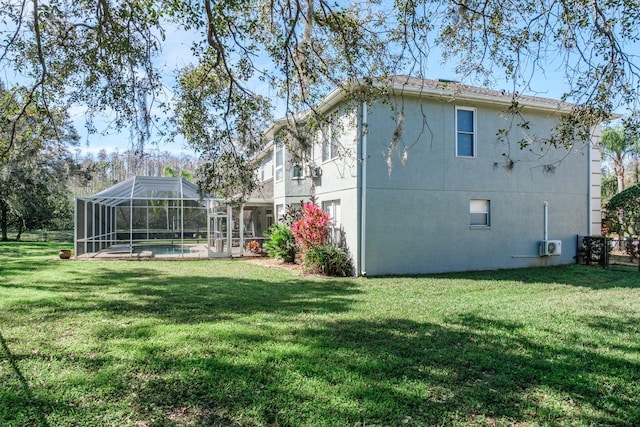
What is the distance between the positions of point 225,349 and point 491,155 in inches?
459

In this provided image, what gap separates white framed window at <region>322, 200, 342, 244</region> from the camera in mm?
13336

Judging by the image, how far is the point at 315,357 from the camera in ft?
16.1

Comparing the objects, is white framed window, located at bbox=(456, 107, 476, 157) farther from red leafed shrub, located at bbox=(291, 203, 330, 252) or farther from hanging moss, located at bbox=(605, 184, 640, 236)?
hanging moss, located at bbox=(605, 184, 640, 236)

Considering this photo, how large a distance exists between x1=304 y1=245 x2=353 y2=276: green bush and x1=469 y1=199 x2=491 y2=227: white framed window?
4528 millimetres

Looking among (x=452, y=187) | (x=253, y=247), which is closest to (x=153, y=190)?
(x=253, y=247)

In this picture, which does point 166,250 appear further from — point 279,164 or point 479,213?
point 479,213

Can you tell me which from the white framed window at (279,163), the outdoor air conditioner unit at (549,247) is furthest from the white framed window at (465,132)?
the white framed window at (279,163)

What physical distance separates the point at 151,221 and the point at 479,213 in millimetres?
21969

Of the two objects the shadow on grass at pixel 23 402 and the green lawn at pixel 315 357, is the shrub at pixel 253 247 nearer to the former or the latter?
the green lawn at pixel 315 357

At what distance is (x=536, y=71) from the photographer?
5.91 m

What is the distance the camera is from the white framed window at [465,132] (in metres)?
13.1

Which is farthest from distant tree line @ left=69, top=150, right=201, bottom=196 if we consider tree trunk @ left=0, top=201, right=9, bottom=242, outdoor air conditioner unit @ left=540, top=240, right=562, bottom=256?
outdoor air conditioner unit @ left=540, top=240, right=562, bottom=256

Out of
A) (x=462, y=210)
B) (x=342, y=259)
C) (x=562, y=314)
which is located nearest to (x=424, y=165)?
(x=462, y=210)

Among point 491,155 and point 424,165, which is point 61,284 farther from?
point 491,155
